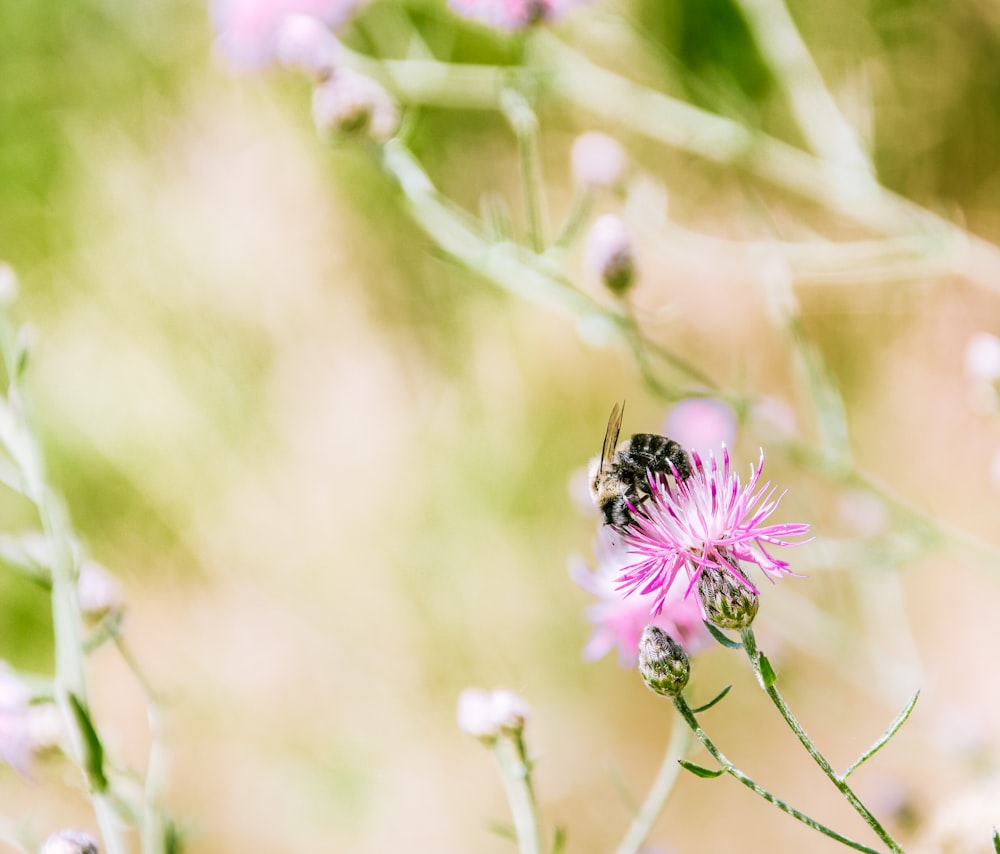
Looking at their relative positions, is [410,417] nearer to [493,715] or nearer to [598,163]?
[598,163]

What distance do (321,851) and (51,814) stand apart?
49cm

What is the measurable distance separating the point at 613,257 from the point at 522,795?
0.37m

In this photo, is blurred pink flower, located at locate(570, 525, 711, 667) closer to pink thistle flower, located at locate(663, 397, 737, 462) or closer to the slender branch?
pink thistle flower, located at locate(663, 397, 737, 462)

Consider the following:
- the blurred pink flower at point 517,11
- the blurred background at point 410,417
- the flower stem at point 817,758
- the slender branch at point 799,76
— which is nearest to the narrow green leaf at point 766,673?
the flower stem at point 817,758

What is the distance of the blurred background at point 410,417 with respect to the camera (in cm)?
136

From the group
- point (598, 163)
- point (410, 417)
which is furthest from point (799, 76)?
point (410, 417)

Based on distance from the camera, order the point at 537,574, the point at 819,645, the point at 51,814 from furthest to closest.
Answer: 1. the point at 51,814
2. the point at 537,574
3. the point at 819,645

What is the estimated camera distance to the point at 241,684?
168 centimetres

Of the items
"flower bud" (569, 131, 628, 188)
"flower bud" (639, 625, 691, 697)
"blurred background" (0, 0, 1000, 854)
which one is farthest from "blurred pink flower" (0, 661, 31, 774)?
"blurred background" (0, 0, 1000, 854)

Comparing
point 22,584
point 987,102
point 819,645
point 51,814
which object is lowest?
point 51,814

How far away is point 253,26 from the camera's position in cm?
100

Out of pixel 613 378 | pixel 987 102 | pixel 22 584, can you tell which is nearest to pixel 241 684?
pixel 22 584

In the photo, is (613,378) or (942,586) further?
(613,378)

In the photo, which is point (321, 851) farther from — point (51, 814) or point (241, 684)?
point (51, 814)
